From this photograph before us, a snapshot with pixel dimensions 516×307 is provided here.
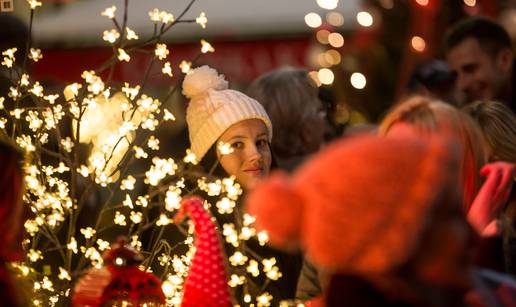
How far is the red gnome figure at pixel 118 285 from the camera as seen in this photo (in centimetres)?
317

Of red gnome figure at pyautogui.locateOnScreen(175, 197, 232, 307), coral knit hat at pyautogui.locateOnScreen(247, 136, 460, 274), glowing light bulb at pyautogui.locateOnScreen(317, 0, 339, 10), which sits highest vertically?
glowing light bulb at pyautogui.locateOnScreen(317, 0, 339, 10)

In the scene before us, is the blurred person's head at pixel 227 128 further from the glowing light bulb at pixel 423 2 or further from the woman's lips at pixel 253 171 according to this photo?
the glowing light bulb at pixel 423 2

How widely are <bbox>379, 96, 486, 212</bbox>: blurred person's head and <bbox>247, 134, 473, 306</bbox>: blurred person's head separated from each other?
0.99 meters

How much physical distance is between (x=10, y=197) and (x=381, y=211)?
3.23 ft

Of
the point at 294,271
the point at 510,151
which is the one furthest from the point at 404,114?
the point at 294,271

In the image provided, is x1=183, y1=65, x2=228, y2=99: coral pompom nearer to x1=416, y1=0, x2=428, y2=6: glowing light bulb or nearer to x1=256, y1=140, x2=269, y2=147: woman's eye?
x1=256, y1=140, x2=269, y2=147: woman's eye

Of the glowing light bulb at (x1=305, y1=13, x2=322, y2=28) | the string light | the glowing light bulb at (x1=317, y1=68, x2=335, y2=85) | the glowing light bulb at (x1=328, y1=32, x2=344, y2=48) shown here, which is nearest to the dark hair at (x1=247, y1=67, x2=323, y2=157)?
the string light

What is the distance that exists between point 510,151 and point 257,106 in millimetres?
942

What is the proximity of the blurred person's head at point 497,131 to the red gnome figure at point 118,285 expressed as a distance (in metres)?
1.42

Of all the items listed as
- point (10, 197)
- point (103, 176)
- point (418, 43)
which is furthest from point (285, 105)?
point (10, 197)

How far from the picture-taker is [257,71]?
9164 millimetres

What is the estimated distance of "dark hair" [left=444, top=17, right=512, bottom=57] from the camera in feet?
19.5

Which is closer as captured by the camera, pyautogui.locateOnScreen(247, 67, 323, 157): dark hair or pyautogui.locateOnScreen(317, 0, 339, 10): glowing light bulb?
pyautogui.locateOnScreen(247, 67, 323, 157): dark hair

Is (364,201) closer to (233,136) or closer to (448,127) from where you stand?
(448,127)
